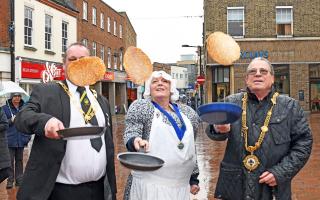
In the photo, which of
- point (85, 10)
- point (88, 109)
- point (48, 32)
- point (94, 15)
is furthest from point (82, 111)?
point (94, 15)

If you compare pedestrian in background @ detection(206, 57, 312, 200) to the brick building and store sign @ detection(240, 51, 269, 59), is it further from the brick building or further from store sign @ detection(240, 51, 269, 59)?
store sign @ detection(240, 51, 269, 59)

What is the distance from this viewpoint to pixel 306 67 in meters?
24.7

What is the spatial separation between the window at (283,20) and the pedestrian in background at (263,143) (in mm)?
22461

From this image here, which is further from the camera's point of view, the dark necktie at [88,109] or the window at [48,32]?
the window at [48,32]

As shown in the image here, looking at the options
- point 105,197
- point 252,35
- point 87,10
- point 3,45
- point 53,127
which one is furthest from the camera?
point 87,10

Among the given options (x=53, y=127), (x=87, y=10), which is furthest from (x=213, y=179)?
(x=87, y=10)

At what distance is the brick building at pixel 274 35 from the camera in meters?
24.4

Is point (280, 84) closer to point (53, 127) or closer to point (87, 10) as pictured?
point (87, 10)

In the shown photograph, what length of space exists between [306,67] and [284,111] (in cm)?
2278

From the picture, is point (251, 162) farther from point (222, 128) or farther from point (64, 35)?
point (64, 35)

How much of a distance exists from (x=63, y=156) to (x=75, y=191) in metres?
0.28

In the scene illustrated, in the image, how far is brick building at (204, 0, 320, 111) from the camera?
24.4m

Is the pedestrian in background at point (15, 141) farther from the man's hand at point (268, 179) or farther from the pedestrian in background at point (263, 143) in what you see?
the man's hand at point (268, 179)

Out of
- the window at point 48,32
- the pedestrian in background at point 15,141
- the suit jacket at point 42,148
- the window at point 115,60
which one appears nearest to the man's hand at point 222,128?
the suit jacket at point 42,148
